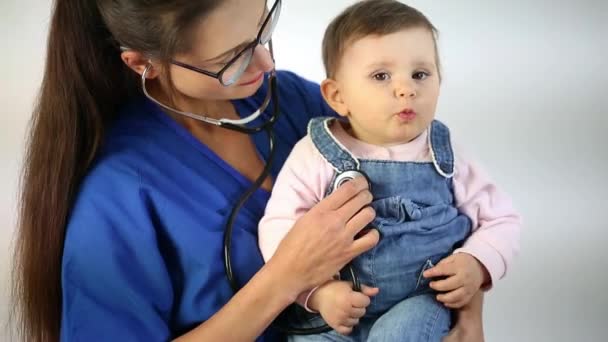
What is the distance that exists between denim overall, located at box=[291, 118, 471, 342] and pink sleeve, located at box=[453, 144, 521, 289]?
1.5 inches

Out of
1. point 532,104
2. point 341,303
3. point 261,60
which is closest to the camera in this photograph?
point 341,303

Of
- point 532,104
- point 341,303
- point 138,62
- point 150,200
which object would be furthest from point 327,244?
point 532,104

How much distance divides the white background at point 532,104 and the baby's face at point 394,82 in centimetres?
91

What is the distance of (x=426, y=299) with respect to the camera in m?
1.23

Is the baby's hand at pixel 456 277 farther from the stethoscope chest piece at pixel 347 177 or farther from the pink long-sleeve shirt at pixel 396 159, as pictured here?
the stethoscope chest piece at pixel 347 177

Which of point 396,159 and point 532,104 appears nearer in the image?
point 396,159

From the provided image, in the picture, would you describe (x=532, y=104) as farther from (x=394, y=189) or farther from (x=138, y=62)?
(x=138, y=62)

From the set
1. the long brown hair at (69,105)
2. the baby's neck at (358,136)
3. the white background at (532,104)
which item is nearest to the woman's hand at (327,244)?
the baby's neck at (358,136)

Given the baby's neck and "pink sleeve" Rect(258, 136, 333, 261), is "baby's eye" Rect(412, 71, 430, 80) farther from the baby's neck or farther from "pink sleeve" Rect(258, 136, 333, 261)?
"pink sleeve" Rect(258, 136, 333, 261)

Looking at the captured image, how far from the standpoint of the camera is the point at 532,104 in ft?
7.19

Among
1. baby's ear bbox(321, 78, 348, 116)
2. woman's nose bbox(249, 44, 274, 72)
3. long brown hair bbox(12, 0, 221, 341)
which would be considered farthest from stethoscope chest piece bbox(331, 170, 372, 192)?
long brown hair bbox(12, 0, 221, 341)

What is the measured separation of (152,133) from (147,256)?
23 centimetres

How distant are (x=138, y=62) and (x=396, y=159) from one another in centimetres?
47

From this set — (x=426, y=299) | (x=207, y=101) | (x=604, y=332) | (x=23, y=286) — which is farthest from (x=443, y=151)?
(x=604, y=332)
